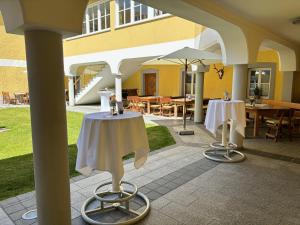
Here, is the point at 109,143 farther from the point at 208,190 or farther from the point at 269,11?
the point at 269,11

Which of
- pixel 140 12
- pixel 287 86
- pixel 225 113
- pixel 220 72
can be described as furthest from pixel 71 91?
pixel 225 113

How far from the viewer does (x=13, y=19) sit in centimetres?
179

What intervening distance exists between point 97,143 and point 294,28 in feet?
16.2

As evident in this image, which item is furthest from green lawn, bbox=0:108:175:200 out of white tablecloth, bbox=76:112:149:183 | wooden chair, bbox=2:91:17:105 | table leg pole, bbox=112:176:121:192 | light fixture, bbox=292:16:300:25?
wooden chair, bbox=2:91:17:105

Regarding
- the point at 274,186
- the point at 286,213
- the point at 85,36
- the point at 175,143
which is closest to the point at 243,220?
the point at 286,213

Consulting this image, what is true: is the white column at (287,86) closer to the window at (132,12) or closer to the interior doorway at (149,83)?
the window at (132,12)

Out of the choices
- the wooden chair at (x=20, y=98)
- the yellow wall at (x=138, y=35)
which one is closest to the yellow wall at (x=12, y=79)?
the wooden chair at (x=20, y=98)

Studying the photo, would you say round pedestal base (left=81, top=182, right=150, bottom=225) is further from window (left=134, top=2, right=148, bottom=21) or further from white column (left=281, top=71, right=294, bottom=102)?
window (left=134, top=2, right=148, bottom=21)

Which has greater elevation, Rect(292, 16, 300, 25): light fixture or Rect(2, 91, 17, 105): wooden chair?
Rect(292, 16, 300, 25): light fixture

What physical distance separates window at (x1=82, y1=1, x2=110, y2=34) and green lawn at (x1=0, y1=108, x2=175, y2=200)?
555 centimetres

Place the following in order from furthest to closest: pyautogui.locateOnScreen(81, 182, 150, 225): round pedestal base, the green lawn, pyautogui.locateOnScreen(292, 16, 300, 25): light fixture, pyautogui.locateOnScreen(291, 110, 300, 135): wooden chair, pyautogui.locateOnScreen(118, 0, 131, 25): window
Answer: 1. pyautogui.locateOnScreen(118, 0, 131, 25): window
2. pyautogui.locateOnScreen(291, 110, 300, 135): wooden chair
3. pyautogui.locateOnScreen(292, 16, 300, 25): light fixture
4. the green lawn
5. pyautogui.locateOnScreen(81, 182, 150, 225): round pedestal base

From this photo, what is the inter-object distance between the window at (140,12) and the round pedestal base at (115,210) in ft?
28.7

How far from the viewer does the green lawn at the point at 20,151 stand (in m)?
3.39

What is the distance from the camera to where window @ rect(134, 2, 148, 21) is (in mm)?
9977
